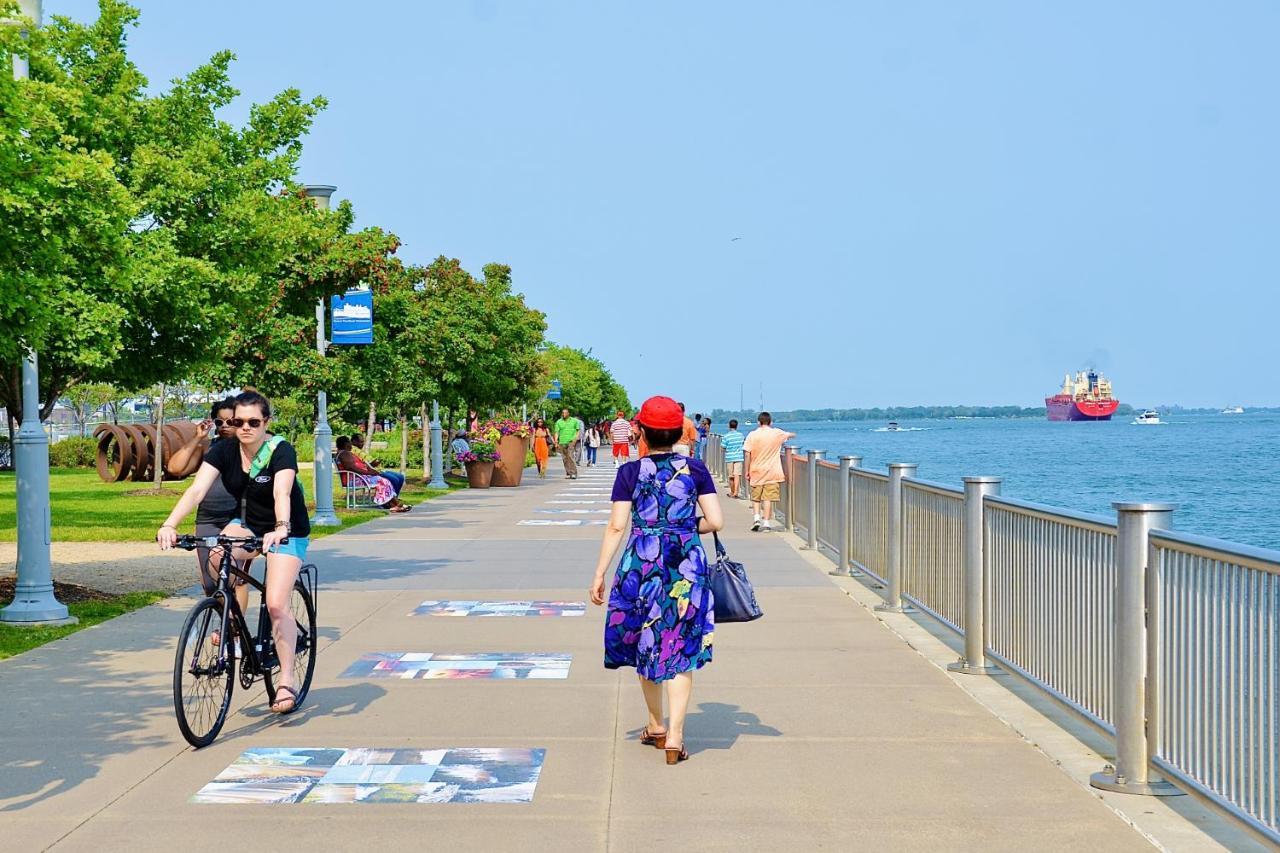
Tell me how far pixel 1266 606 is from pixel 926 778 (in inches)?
74.5

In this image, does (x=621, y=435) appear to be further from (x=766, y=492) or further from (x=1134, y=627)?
(x=1134, y=627)

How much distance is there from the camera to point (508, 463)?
37062 millimetres

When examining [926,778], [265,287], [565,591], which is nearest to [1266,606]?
[926,778]

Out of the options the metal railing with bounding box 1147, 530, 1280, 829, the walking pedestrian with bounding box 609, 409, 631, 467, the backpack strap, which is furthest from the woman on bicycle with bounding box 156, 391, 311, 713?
the walking pedestrian with bounding box 609, 409, 631, 467

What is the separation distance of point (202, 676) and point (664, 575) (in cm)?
223

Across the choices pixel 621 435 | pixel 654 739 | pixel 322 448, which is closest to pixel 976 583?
pixel 654 739

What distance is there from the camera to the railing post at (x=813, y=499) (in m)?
17.9

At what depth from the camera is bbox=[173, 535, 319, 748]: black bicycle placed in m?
7.09

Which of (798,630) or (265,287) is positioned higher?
(265,287)

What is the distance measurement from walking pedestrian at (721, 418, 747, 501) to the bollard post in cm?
655

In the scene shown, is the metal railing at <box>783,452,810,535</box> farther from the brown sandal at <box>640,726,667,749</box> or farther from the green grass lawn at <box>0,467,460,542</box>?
the brown sandal at <box>640,726,667,749</box>

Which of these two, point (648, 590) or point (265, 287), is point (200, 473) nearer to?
point (648, 590)

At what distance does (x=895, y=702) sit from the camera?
841 cm

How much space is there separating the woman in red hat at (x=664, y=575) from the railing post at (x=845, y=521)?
833 centimetres
